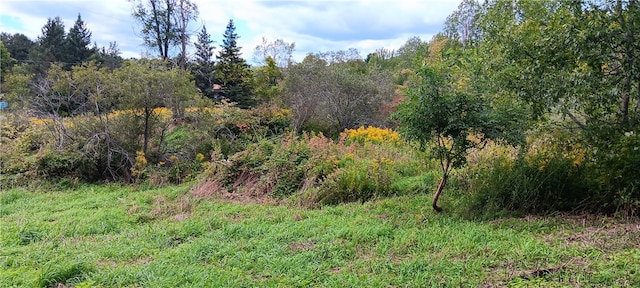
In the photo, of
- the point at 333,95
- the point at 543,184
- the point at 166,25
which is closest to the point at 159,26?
the point at 166,25

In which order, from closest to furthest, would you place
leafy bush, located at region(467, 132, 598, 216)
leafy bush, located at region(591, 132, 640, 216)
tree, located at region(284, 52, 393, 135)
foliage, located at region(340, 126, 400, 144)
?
leafy bush, located at region(591, 132, 640, 216) < leafy bush, located at region(467, 132, 598, 216) < foliage, located at region(340, 126, 400, 144) < tree, located at region(284, 52, 393, 135)

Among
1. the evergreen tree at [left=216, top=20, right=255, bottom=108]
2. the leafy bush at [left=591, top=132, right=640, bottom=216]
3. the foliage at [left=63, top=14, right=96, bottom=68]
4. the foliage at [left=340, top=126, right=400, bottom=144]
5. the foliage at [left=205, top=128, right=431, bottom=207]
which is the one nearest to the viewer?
the leafy bush at [left=591, top=132, right=640, bottom=216]

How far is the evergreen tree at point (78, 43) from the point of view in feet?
78.9

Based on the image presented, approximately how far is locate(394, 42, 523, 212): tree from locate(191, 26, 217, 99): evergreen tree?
15.0 m

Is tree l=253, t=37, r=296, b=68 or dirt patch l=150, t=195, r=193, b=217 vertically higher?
tree l=253, t=37, r=296, b=68

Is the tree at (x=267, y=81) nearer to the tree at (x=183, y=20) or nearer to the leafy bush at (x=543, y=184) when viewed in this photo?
the tree at (x=183, y=20)

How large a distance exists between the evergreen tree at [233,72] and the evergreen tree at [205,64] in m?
0.72

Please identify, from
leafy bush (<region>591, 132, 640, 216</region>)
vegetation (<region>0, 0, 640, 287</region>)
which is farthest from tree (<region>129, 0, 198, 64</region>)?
leafy bush (<region>591, 132, 640, 216</region>)

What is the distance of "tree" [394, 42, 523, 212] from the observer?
4324mm

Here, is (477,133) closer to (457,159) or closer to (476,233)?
Result: (457,159)

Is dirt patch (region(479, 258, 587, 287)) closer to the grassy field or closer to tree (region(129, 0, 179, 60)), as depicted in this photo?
the grassy field

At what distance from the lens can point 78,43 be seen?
24.7 meters

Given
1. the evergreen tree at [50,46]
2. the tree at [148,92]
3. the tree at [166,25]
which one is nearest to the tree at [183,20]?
the tree at [166,25]

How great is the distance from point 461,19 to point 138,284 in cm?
2091
